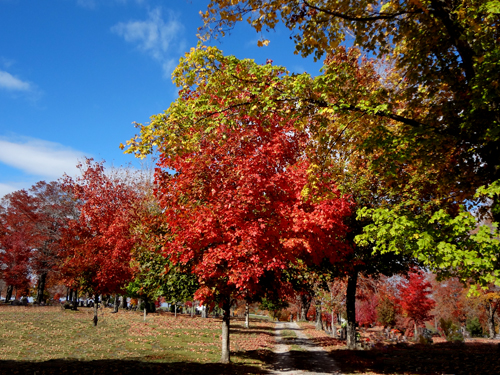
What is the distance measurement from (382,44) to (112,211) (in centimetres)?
2568

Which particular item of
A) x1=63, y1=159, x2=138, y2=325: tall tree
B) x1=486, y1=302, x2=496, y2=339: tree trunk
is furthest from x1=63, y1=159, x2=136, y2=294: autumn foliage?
x1=486, y1=302, x2=496, y2=339: tree trunk

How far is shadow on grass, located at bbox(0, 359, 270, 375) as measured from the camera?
32.5 feet

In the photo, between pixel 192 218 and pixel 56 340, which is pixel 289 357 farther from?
pixel 56 340

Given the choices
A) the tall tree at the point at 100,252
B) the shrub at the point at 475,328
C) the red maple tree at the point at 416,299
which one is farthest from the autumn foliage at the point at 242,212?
the shrub at the point at 475,328

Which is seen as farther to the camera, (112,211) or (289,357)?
(112,211)

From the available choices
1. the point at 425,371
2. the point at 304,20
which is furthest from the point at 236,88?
the point at 425,371

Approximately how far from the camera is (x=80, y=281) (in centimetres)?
2322

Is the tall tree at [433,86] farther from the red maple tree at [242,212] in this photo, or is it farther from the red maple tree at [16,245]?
the red maple tree at [16,245]

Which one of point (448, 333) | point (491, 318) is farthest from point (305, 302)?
point (491, 318)

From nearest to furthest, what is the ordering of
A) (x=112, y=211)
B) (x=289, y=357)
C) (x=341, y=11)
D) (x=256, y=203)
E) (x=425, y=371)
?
(x=341, y=11) < (x=256, y=203) < (x=425, y=371) < (x=289, y=357) < (x=112, y=211)

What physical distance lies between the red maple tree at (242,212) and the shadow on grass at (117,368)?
2.52 meters

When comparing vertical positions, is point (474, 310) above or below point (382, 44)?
below

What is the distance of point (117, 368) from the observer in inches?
437

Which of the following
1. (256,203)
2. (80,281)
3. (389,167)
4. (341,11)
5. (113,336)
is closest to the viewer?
(341,11)
